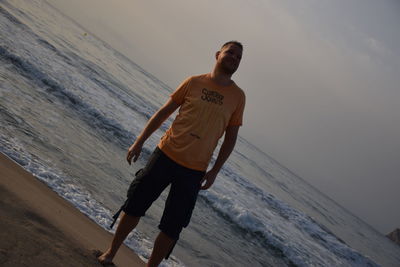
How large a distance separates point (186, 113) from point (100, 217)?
2500mm

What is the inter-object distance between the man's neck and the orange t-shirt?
1.2 inches

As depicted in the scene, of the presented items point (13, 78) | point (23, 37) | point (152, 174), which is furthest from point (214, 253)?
point (23, 37)

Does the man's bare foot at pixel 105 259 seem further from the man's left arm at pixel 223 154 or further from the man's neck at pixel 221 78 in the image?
the man's neck at pixel 221 78

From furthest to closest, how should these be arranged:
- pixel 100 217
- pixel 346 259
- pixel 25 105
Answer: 1. pixel 346 259
2. pixel 25 105
3. pixel 100 217

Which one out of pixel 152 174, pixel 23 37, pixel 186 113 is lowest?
pixel 23 37

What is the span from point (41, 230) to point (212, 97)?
176 cm

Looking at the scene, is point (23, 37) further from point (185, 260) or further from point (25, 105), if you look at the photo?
point (185, 260)

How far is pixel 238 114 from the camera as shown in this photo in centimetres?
304

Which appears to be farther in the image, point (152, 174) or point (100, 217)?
point (100, 217)

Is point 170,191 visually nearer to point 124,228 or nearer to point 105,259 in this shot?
point 124,228

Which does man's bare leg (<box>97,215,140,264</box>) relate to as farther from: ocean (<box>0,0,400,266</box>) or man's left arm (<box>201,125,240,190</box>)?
ocean (<box>0,0,400,266</box>)

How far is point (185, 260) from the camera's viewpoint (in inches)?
199

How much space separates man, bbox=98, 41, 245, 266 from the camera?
2.87 metres

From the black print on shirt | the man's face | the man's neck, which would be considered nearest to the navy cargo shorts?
the black print on shirt
